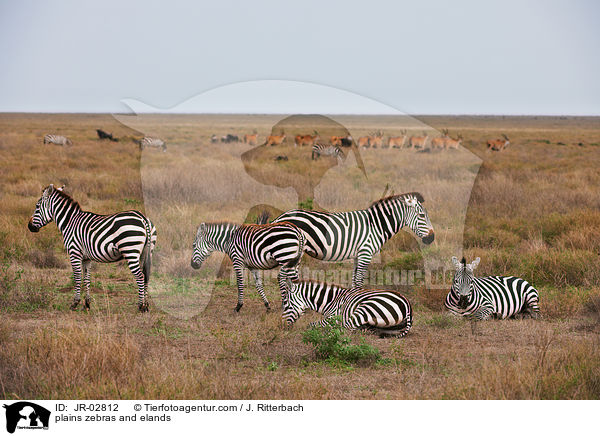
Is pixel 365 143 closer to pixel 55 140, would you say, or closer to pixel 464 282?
pixel 55 140

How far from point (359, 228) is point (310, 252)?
2.58 feet

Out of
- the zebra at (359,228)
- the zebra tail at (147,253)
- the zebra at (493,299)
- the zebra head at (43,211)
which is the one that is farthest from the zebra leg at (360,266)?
the zebra head at (43,211)

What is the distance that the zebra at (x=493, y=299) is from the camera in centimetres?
791

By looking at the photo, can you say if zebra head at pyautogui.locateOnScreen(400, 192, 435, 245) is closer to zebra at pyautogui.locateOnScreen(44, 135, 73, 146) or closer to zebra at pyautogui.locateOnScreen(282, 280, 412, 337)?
zebra at pyautogui.locateOnScreen(282, 280, 412, 337)

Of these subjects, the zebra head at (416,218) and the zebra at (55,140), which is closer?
the zebra head at (416,218)

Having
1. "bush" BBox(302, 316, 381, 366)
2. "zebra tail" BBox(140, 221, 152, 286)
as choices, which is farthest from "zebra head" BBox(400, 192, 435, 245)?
"zebra tail" BBox(140, 221, 152, 286)

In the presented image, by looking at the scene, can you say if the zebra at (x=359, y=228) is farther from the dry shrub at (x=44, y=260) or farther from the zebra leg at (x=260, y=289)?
the dry shrub at (x=44, y=260)

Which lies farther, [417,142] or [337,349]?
[417,142]

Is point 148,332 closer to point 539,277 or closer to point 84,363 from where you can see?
point 84,363

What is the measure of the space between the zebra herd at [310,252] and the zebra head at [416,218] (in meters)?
0.01

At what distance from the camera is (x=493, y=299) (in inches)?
316

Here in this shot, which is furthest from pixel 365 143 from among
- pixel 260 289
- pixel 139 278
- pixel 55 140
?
pixel 139 278

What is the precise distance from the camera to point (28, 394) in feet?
18.1
